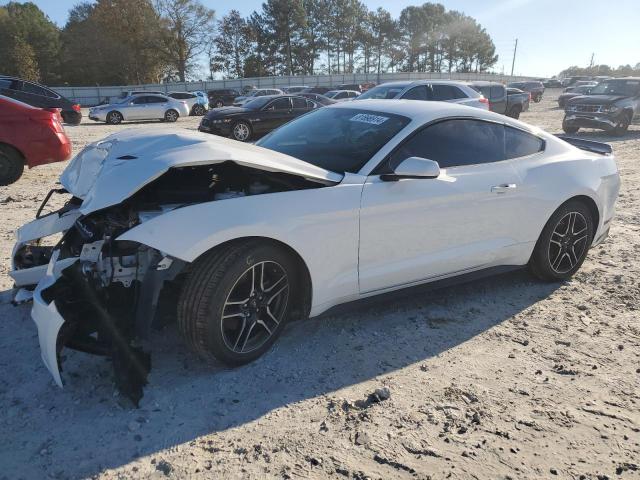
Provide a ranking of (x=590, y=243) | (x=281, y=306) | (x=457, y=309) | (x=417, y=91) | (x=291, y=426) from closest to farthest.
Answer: (x=291, y=426) < (x=281, y=306) < (x=457, y=309) < (x=590, y=243) < (x=417, y=91)

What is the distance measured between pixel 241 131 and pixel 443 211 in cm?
1266

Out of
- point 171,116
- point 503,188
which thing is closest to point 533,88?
point 171,116

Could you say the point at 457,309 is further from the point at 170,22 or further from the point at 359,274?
the point at 170,22

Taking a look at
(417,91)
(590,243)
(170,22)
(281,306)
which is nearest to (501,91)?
(417,91)

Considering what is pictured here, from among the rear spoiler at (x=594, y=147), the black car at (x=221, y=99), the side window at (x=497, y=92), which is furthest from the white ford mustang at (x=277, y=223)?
the black car at (x=221, y=99)

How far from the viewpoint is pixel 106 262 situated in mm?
2883

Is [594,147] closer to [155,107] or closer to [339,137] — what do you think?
[339,137]

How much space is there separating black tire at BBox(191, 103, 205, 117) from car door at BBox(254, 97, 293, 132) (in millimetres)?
14379

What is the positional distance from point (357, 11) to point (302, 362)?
81996mm

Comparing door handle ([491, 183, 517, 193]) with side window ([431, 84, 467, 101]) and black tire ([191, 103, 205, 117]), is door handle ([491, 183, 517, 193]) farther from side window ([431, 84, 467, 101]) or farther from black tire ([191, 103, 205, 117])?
black tire ([191, 103, 205, 117])

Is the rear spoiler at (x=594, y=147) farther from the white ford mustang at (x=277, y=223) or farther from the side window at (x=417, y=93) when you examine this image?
the side window at (x=417, y=93)

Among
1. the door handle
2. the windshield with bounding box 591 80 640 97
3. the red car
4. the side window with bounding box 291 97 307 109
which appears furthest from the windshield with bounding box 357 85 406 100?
the door handle

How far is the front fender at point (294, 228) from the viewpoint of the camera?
2.65m

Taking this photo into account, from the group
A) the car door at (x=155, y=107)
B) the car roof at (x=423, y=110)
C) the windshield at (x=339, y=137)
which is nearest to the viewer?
the windshield at (x=339, y=137)
